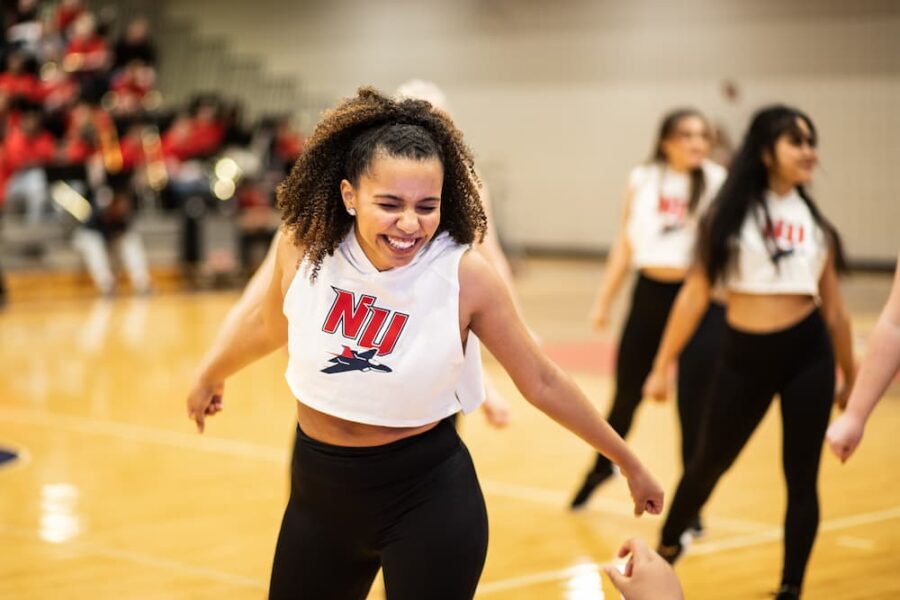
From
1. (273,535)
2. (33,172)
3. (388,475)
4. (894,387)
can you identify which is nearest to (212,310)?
(33,172)

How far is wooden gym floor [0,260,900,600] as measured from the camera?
542 centimetres

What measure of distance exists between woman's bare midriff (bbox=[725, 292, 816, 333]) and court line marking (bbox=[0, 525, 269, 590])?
2.14 metres

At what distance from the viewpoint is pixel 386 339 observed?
9.53ft

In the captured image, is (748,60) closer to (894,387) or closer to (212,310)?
(212,310)

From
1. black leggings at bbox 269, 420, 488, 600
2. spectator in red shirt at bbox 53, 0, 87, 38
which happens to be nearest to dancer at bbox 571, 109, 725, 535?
black leggings at bbox 269, 420, 488, 600

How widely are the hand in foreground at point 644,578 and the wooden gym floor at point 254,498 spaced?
6.99ft

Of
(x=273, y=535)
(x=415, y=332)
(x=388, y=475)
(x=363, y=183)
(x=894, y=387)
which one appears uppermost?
(x=363, y=183)

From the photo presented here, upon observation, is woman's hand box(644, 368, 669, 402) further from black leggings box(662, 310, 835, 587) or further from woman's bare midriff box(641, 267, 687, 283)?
woman's bare midriff box(641, 267, 687, 283)

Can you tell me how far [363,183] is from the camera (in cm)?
292

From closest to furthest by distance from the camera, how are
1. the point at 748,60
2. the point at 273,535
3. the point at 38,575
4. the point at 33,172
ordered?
1. the point at 38,575
2. the point at 273,535
3. the point at 33,172
4. the point at 748,60

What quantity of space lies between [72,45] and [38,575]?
1636 centimetres

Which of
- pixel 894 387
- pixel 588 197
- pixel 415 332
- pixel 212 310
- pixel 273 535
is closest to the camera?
pixel 415 332

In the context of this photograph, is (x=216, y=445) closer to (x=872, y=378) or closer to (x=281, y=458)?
(x=281, y=458)

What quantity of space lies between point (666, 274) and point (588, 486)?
109cm
